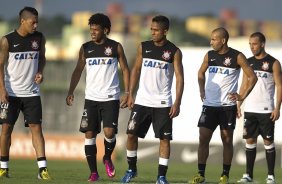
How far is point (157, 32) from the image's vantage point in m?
18.2

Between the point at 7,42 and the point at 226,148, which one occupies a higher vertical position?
the point at 7,42

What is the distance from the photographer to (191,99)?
113ft

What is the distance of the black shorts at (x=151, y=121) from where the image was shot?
18250 mm

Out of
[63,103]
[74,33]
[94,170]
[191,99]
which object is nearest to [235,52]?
[94,170]

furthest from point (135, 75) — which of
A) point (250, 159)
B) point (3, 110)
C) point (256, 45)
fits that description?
point (250, 159)

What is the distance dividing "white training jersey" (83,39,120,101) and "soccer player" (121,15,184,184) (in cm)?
48

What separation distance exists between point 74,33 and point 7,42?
218ft

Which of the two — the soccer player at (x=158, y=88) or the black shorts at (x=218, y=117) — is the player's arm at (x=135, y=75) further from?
the black shorts at (x=218, y=117)

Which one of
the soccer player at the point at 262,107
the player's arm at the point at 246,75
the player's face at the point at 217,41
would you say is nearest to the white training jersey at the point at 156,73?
the player's face at the point at 217,41

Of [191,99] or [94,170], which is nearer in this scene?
[94,170]

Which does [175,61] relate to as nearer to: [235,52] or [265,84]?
[235,52]

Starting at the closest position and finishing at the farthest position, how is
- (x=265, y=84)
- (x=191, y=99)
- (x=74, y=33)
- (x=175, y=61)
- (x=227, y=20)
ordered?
(x=175, y=61) → (x=265, y=84) → (x=191, y=99) → (x=74, y=33) → (x=227, y=20)

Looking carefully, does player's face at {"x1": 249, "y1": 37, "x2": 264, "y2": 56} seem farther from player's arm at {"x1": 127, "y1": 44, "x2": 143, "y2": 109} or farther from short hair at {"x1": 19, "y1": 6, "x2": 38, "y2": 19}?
short hair at {"x1": 19, "y1": 6, "x2": 38, "y2": 19}

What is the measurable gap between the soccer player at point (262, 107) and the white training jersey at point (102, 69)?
3.76 metres
